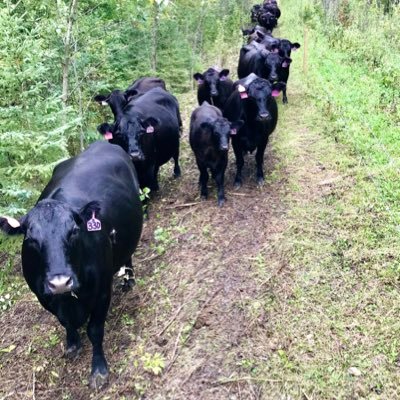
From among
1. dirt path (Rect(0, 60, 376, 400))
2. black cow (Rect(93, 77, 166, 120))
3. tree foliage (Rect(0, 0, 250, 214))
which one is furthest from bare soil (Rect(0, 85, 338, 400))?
black cow (Rect(93, 77, 166, 120))

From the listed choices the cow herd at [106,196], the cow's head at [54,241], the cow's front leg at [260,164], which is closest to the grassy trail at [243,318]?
the cow herd at [106,196]

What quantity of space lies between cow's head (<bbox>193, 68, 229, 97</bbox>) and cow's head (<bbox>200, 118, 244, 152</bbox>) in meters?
3.07

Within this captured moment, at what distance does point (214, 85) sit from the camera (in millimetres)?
10555

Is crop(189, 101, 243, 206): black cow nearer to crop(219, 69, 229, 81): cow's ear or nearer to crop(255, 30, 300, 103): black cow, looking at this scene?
crop(219, 69, 229, 81): cow's ear

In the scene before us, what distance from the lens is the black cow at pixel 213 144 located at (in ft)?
24.4

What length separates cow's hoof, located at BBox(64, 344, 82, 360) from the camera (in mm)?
4875

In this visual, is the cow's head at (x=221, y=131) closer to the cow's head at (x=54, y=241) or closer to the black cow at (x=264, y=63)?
the cow's head at (x=54, y=241)

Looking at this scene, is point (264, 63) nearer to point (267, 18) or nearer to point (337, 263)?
point (337, 263)

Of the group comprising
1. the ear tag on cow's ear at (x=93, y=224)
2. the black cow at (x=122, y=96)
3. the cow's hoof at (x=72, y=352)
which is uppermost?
the ear tag on cow's ear at (x=93, y=224)

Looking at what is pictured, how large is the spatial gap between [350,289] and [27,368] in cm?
341

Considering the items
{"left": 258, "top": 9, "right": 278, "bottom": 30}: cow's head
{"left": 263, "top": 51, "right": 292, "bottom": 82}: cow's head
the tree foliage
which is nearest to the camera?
the tree foliage

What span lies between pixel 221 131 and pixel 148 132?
1127mm

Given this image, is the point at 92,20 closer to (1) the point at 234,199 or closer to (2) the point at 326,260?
(1) the point at 234,199

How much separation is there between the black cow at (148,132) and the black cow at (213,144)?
65cm
